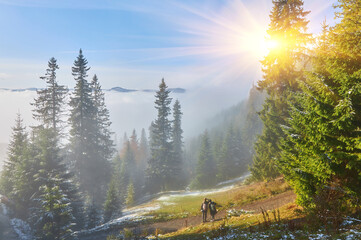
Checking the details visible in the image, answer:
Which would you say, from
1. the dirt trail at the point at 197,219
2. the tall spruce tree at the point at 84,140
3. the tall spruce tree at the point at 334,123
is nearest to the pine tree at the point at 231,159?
Result: the tall spruce tree at the point at 84,140

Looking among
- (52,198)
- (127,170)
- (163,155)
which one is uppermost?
(163,155)

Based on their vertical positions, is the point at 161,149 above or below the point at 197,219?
above

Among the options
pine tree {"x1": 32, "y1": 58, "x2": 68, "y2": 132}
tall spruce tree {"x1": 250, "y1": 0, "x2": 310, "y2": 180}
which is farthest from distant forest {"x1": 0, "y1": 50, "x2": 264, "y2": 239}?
tall spruce tree {"x1": 250, "y1": 0, "x2": 310, "y2": 180}

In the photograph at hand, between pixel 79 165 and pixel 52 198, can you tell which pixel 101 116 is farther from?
pixel 52 198

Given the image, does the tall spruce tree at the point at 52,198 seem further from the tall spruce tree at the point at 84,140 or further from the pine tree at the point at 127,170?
the pine tree at the point at 127,170

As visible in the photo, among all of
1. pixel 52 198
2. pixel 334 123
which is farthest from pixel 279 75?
pixel 52 198

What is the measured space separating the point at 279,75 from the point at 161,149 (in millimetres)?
31190

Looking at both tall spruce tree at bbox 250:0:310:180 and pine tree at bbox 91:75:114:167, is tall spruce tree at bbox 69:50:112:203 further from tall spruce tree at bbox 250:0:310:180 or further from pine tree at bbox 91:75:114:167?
tall spruce tree at bbox 250:0:310:180

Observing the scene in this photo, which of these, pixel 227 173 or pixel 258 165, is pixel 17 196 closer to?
pixel 258 165

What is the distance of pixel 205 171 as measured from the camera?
54.7 metres

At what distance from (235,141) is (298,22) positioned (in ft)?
140

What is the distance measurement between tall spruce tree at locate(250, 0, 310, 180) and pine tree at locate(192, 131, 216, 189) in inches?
1154

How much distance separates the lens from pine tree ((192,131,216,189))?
52.8 metres

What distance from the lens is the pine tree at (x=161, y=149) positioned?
1850 inches
